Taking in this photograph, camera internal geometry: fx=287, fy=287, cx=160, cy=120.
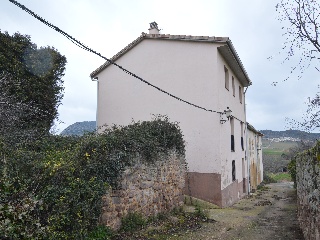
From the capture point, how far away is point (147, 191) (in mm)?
7789

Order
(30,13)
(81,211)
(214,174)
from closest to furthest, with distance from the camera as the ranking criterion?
(30,13) < (81,211) < (214,174)

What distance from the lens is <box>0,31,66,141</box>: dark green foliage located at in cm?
1105

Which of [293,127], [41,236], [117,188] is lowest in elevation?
[41,236]

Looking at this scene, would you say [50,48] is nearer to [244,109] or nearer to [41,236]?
[41,236]

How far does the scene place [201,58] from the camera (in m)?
12.0

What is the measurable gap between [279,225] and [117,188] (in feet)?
16.7

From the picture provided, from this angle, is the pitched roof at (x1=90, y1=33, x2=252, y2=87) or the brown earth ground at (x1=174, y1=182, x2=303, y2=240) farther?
the pitched roof at (x1=90, y1=33, x2=252, y2=87)

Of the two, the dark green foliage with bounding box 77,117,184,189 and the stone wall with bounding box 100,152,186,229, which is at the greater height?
the dark green foliage with bounding box 77,117,184,189

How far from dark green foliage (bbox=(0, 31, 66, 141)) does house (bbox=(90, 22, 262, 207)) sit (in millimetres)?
2444

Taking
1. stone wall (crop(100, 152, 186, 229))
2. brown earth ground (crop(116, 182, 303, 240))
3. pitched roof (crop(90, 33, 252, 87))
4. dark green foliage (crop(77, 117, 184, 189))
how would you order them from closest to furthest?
dark green foliage (crop(77, 117, 184, 189))
stone wall (crop(100, 152, 186, 229))
brown earth ground (crop(116, 182, 303, 240))
pitched roof (crop(90, 33, 252, 87))

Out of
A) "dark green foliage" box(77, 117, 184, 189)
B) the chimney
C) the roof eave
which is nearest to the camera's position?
"dark green foliage" box(77, 117, 184, 189)

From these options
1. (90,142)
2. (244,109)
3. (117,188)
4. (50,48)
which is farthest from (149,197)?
(244,109)

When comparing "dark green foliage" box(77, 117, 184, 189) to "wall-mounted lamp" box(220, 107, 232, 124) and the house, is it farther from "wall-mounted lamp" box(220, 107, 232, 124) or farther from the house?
"wall-mounted lamp" box(220, 107, 232, 124)

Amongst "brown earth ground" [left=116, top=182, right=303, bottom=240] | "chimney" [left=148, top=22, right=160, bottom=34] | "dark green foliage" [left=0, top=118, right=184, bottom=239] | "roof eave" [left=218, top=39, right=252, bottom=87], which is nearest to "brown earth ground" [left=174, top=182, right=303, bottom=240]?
"brown earth ground" [left=116, top=182, right=303, bottom=240]
